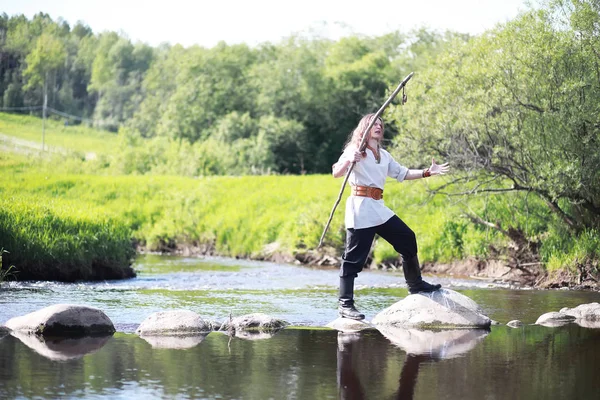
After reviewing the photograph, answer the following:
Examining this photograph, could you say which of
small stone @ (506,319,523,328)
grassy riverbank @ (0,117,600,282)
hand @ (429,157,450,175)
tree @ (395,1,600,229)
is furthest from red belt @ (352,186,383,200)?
grassy riverbank @ (0,117,600,282)

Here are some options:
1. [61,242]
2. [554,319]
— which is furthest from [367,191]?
[61,242]

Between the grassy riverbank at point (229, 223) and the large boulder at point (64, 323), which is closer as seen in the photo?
the large boulder at point (64, 323)

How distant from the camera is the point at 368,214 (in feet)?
38.7

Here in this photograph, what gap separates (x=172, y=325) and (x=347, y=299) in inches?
86.6

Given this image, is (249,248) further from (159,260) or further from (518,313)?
(518,313)

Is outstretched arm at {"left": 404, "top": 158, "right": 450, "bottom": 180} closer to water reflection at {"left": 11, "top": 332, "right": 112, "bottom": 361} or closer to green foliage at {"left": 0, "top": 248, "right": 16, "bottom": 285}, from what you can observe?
water reflection at {"left": 11, "top": 332, "right": 112, "bottom": 361}

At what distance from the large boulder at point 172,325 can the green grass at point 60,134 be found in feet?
98.6

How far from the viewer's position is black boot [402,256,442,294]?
476 inches

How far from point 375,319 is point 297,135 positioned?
50810 millimetres

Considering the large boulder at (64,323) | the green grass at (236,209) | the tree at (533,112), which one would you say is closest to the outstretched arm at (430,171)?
the large boulder at (64,323)

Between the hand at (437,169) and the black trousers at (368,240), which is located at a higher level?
the hand at (437,169)

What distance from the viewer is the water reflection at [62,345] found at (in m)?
9.80

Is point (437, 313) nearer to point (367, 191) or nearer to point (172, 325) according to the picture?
point (367, 191)

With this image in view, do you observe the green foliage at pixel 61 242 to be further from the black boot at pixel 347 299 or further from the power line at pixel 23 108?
the power line at pixel 23 108
